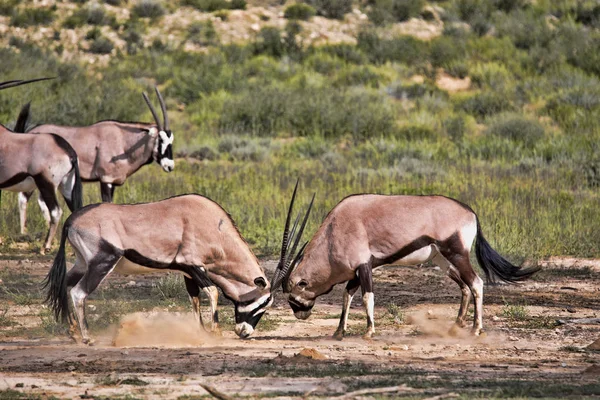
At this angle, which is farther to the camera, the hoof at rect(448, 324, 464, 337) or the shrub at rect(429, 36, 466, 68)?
the shrub at rect(429, 36, 466, 68)

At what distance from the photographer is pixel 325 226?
9.96m

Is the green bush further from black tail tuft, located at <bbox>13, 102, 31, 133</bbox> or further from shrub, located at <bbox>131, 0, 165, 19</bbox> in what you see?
black tail tuft, located at <bbox>13, 102, 31, 133</bbox>

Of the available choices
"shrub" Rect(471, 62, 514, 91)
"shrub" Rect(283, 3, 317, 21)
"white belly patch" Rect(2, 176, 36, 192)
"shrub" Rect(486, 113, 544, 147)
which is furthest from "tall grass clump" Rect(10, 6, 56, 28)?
"white belly patch" Rect(2, 176, 36, 192)

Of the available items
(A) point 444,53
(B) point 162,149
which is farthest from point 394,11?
(B) point 162,149

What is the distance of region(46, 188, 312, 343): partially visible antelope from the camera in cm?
925

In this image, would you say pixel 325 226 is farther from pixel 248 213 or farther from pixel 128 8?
pixel 128 8

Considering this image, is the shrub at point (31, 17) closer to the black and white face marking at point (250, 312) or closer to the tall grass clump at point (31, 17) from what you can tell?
the tall grass clump at point (31, 17)

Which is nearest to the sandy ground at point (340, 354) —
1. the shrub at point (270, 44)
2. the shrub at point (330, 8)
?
the shrub at point (270, 44)

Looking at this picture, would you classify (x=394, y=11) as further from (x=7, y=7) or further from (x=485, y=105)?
(x=7, y=7)

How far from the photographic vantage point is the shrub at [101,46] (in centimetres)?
3547

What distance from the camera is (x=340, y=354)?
341 inches

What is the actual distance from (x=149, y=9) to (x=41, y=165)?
974 inches

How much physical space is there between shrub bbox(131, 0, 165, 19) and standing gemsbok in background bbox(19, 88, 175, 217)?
22.0 meters

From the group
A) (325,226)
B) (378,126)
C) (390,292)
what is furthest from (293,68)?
(325,226)
